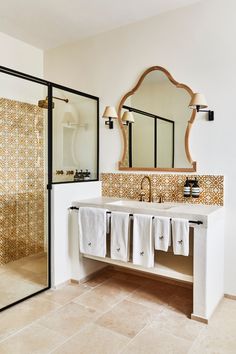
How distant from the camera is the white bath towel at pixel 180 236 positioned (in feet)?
7.68

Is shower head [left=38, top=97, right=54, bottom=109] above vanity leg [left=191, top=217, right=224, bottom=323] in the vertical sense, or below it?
above

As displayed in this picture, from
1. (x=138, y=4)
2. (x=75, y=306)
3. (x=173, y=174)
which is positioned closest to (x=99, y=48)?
(x=138, y=4)

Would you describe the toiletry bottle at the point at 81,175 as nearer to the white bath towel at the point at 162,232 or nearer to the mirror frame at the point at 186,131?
the mirror frame at the point at 186,131

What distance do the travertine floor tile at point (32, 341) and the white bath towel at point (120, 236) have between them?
2.75ft

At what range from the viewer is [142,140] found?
10.5 ft

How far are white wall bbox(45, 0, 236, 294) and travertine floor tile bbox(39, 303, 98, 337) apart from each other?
1.32 metres

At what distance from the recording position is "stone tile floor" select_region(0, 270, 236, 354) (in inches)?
78.6

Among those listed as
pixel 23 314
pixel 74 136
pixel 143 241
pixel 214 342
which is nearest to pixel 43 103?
pixel 74 136

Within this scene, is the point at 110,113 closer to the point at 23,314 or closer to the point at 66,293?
the point at 66,293

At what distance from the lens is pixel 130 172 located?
3.28m

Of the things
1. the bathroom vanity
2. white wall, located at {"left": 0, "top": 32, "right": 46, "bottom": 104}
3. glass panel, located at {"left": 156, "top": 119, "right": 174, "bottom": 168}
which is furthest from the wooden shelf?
white wall, located at {"left": 0, "top": 32, "right": 46, "bottom": 104}

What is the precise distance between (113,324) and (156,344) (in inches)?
15.3

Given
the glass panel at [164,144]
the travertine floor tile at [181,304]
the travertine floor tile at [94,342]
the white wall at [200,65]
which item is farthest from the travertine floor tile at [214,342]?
the glass panel at [164,144]

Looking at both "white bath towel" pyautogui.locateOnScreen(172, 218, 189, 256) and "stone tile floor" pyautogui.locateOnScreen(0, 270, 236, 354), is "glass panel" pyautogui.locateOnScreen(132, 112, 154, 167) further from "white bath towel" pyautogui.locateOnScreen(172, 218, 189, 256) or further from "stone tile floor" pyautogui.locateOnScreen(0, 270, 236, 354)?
"stone tile floor" pyautogui.locateOnScreen(0, 270, 236, 354)
